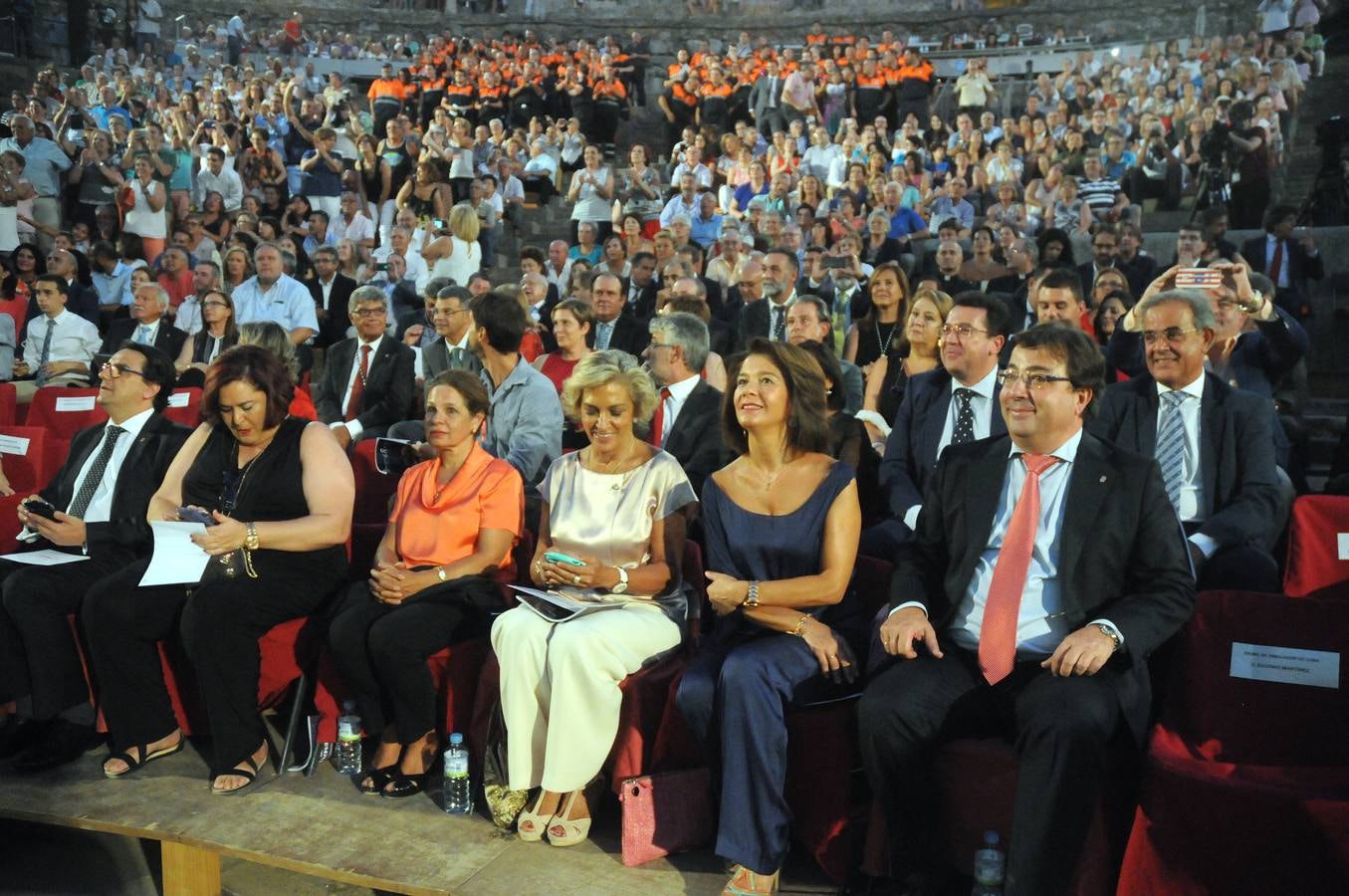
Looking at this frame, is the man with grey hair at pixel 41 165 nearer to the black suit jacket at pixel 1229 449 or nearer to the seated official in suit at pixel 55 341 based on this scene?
the seated official in suit at pixel 55 341

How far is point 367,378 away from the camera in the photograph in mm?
5645

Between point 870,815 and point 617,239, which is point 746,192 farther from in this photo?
point 870,815

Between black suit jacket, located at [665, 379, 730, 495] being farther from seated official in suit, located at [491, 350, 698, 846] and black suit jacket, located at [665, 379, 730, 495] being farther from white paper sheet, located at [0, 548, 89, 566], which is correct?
white paper sheet, located at [0, 548, 89, 566]

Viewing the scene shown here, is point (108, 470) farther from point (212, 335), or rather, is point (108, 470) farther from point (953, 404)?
point (212, 335)

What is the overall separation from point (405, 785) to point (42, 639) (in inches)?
49.3

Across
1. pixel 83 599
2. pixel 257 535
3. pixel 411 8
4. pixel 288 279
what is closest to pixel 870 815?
pixel 257 535

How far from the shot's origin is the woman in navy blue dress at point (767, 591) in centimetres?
268

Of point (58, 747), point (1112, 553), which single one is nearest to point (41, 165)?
point (58, 747)

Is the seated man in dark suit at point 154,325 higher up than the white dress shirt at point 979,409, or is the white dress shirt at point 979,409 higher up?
the seated man in dark suit at point 154,325

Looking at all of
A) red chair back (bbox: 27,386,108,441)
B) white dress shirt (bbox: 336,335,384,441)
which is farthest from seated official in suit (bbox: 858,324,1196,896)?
red chair back (bbox: 27,386,108,441)

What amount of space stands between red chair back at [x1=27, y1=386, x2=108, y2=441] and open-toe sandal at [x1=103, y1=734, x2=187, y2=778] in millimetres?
2225

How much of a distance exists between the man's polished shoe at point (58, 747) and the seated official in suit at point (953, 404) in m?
2.47

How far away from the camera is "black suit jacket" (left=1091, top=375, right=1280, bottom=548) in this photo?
319cm

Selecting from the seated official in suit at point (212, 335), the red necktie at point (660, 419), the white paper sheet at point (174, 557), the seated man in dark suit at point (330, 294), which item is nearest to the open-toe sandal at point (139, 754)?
the white paper sheet at point (174, 557)
